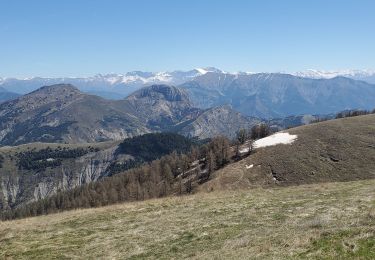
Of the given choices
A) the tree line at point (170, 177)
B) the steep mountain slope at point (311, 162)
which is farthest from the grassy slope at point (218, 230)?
the tree line at point (170, 177)

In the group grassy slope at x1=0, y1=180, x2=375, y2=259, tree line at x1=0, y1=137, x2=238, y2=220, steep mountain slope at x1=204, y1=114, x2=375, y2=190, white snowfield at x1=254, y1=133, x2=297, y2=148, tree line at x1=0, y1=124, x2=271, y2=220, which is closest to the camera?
grassy slope at x1=0, y1=180, x2=375, y2=259

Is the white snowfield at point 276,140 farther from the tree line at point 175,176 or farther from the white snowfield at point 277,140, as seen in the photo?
the tree line at point 175,176

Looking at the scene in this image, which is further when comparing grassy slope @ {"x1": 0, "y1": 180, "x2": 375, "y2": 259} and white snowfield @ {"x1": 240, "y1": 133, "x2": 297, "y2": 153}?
white snowfield @ {"x1": 240, "y1": 133, "x2": 297, "y2": 153}

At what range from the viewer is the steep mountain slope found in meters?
105

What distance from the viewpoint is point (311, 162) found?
375 ft

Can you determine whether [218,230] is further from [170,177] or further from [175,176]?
[175,176]

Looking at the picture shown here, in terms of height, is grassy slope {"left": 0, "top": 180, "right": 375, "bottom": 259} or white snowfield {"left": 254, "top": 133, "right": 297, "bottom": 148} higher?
grassy slope {"left": 0, "top": 180, "right": 375, "bottom": 259}

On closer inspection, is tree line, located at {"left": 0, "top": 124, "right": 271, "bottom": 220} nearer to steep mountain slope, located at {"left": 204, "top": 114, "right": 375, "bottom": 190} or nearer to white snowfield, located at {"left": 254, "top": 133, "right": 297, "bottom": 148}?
white snowfield, located at {"left": 254, "top": 133, "right": 297, "bottom": 148}

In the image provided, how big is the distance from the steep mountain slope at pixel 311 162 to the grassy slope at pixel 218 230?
53618 mm

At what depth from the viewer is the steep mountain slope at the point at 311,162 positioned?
105188 mm

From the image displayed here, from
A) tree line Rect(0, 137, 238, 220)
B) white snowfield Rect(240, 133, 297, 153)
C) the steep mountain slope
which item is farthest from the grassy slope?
white snowfield Rect(240, 133, 297, 153)

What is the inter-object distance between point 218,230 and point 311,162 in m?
85.6

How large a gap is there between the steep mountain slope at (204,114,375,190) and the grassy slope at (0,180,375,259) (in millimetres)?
53618

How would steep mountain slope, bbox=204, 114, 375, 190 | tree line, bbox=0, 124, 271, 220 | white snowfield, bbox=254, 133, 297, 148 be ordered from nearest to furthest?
steep mountain slope, bbox=204, 114, 375, 190 → tree line, bbox=0, 124, 271, 220 → white snowfield, bbox=254, 133, 297, 148
